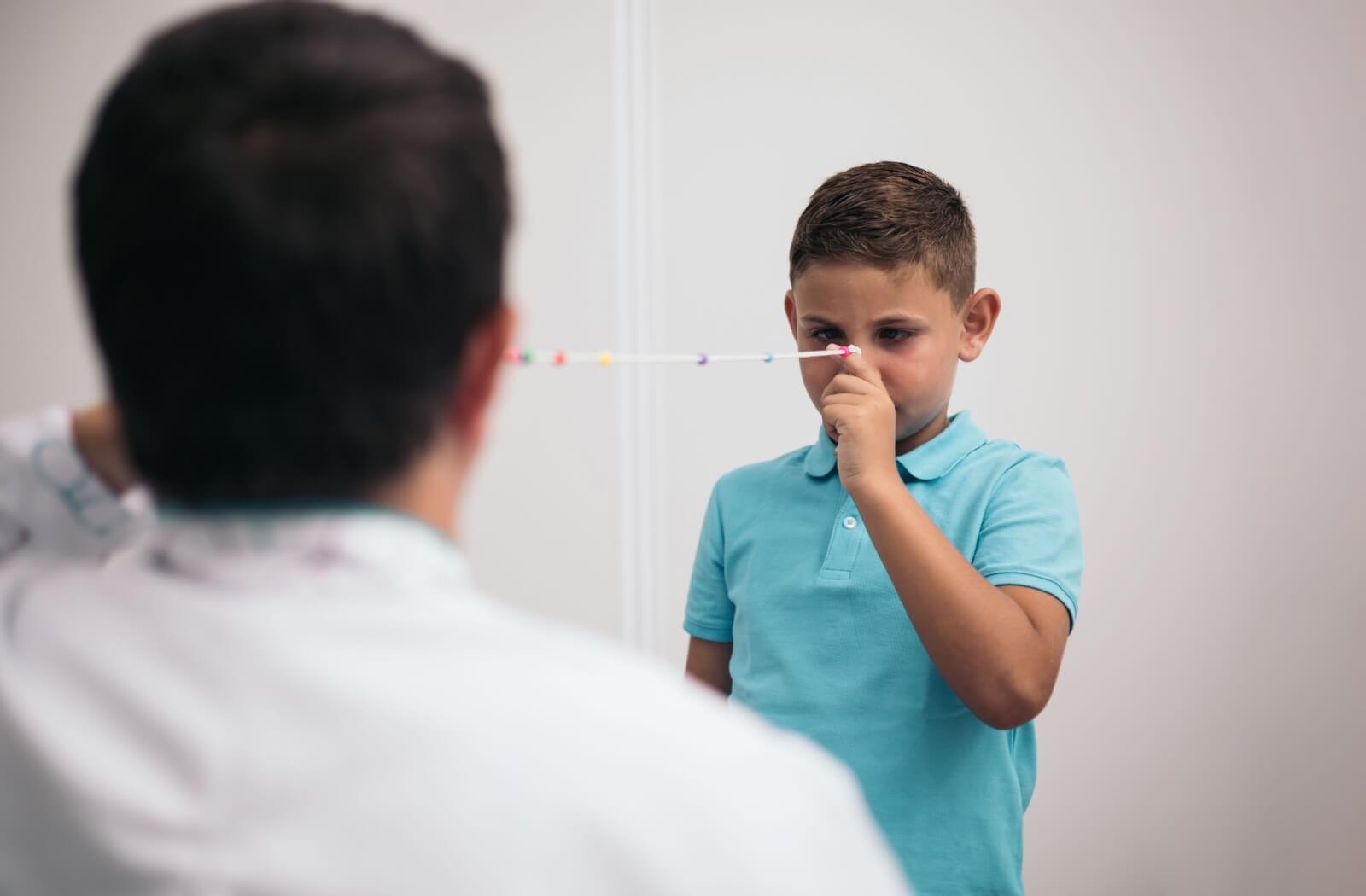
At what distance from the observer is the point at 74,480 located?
563 millimetres

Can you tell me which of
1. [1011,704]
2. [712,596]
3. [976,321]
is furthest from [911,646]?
[976,321]

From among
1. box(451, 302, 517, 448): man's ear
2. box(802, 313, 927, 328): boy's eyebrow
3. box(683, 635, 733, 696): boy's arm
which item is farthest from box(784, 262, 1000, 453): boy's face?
box(451, 302, 517, 448): man's ear

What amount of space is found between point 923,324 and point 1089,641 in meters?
0.86

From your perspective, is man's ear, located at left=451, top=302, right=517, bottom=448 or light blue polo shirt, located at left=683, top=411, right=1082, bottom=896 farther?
light blue polo shirt, located at left=683, top=411, right=1082, bottom=896

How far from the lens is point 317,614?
0.38 m

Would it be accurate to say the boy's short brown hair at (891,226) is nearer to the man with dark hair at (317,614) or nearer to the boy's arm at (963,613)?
the boy's arm at (963,613)

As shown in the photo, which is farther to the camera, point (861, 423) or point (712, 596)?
point (712, 596)

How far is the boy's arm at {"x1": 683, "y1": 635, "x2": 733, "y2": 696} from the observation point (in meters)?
1.11

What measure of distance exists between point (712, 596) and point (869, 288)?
335mm

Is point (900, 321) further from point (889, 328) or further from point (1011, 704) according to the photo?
point (1011, 704)

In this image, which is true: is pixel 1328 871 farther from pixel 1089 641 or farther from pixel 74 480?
pixel 74 480

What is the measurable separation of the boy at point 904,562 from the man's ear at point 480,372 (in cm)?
48

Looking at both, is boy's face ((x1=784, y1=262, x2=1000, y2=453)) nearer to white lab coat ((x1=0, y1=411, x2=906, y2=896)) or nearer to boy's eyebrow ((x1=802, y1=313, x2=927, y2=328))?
boy's eyebrow ((x1=802, y1=313, x2=927, y2=328))

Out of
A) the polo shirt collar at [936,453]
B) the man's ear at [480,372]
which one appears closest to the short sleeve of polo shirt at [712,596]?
the polo shirt collar at [936,453]
